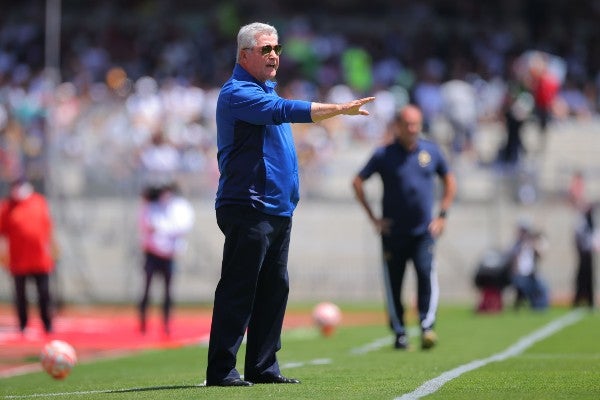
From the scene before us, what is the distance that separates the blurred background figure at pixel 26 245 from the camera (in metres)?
19.2

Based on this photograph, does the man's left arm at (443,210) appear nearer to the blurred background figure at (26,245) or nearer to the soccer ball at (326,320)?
the soccer ball at (326,320)

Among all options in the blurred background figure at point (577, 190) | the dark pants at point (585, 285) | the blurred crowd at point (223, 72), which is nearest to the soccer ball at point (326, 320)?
the dark pants at point (585, 285)

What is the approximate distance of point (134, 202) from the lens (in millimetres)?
28078

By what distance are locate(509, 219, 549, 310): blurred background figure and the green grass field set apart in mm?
5174

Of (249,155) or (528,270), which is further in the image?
(528,270)

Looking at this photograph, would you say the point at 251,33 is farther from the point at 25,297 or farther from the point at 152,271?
the point at 152,271

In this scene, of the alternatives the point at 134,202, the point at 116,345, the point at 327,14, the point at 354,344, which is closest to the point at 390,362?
the point at 354,344

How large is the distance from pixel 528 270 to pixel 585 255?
5.04ft

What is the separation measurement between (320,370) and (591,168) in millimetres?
17647

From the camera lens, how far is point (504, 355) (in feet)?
44.1

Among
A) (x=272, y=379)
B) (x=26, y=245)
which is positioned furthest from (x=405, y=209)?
(x=26, y=245)

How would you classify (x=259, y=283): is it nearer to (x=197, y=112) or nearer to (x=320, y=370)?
(x=320, y=370)

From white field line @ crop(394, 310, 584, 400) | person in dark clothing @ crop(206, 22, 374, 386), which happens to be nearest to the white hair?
person in dark clothing @ crop(206, 22, 374, 386)

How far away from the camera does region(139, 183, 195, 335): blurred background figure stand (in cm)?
2055
